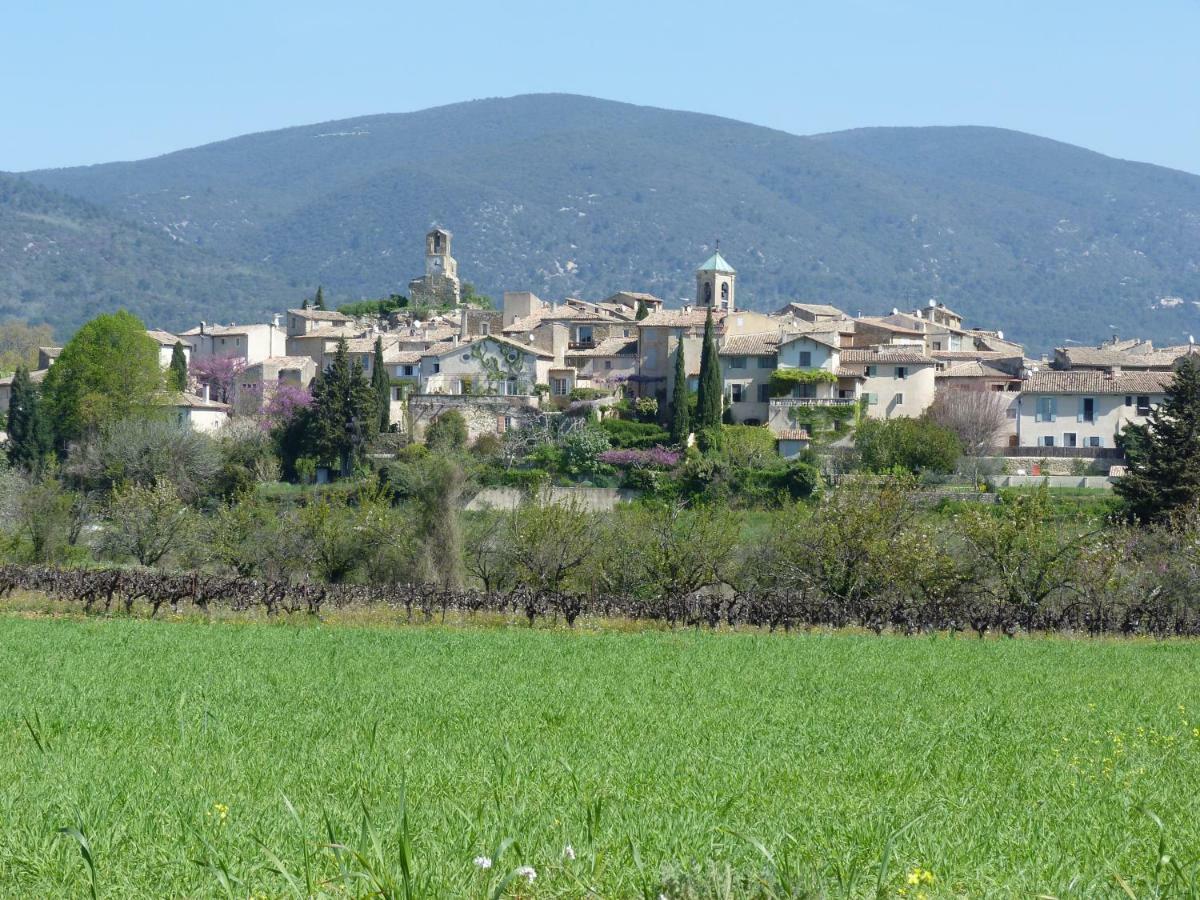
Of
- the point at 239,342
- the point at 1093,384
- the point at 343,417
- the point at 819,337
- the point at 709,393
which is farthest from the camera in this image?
the point at 239,342

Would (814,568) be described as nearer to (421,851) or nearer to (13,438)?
(421,851)

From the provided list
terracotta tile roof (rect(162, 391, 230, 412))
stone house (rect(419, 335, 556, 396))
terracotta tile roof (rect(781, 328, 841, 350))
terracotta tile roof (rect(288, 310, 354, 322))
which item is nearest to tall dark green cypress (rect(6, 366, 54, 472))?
terracotta tile roof (rect(162, 391, 230, 412))

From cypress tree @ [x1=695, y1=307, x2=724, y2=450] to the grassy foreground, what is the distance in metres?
47.0

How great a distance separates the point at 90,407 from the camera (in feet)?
247

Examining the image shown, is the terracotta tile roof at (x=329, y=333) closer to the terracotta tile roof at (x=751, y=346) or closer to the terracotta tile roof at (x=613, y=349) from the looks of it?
the terracotta tile roof at (x=613, y=349)

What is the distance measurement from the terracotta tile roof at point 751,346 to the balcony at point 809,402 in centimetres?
345

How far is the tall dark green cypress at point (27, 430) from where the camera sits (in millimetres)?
72625

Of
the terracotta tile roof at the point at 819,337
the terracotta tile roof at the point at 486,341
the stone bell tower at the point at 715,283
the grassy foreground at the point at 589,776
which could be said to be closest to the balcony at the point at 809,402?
the terracotta tile roof at the point at 819,337

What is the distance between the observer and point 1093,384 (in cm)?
7381

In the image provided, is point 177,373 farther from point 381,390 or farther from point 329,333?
point 329,333

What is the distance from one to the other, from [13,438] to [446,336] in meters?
29.1

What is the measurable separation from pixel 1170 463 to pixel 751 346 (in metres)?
26.1

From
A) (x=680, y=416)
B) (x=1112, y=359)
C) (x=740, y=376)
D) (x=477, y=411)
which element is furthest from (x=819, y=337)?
(x=1112, y=359)

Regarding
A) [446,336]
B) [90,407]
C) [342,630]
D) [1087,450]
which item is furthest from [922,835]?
[446,336]
